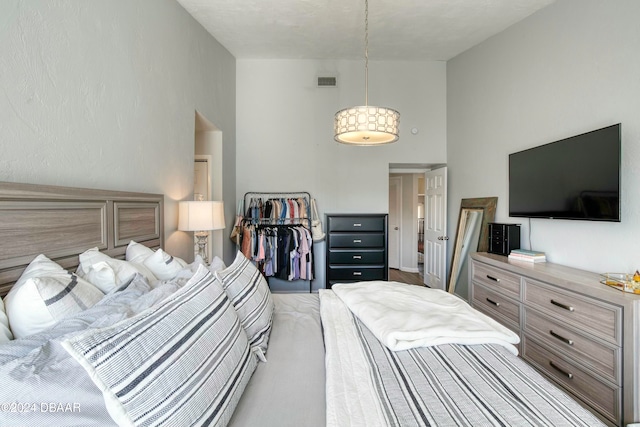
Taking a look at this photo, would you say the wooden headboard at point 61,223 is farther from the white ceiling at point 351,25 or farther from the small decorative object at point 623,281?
the small decorative object at point 623,281

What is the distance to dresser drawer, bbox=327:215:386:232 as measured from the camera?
3.76 meters

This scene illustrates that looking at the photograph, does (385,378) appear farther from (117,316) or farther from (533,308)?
(533,308)

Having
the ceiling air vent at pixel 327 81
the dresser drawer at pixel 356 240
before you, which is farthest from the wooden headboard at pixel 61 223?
the ceiling air vent at pixel 327 81

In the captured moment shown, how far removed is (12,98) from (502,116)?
3699 mm

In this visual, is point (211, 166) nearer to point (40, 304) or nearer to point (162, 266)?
point (162, 266)

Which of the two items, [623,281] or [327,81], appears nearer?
[623,281]

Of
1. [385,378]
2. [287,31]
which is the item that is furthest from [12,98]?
[287,31]

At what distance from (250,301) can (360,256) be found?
259 cm

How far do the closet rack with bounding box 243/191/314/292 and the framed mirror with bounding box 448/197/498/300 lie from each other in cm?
187

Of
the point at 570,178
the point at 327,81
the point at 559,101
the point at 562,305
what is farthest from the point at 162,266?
the point at 327,81

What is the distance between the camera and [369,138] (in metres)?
2.29

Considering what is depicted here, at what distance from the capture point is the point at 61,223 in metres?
1.18

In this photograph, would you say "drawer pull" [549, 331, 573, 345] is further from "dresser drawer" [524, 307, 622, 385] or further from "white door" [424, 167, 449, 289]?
"white door" [424, 167, 449, 289]

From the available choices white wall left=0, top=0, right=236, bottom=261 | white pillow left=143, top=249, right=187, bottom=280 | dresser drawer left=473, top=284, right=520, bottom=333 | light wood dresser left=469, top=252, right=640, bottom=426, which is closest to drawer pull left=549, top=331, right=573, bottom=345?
light wood dresser left=469, top=252, right=640, bottom=426
